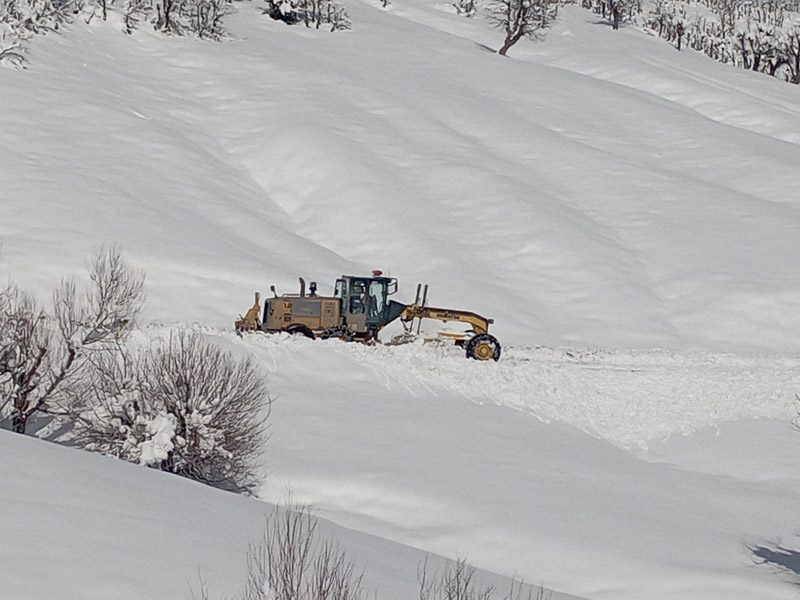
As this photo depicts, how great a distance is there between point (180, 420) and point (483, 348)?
11.1 m

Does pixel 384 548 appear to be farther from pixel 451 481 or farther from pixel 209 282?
pixel 209 282

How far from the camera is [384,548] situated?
14.2 m

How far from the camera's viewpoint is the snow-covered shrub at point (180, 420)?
18672 millimetres

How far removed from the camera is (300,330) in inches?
1090

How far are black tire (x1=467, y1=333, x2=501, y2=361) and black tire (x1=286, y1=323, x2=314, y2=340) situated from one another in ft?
14.4

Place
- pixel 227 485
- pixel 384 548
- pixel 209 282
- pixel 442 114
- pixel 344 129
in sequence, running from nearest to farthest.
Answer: pixel 384 548 → pixel 227 485 → pixel 209 282 → pixel 344 129 → pixel 442 114

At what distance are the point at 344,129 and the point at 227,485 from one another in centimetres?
3016

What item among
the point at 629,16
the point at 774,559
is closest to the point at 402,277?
the point at 774,559

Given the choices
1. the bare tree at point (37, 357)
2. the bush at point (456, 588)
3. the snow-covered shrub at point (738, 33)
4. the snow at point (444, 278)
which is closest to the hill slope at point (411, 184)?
the snow at point (444, 278)

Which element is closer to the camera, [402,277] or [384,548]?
[384,548]

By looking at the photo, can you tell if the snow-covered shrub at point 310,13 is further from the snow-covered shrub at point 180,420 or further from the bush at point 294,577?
the bush at point 294,577

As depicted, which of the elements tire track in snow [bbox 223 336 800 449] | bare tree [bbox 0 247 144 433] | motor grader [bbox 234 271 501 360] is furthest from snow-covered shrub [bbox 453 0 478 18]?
bare tree [bbox 0 247 144 433]

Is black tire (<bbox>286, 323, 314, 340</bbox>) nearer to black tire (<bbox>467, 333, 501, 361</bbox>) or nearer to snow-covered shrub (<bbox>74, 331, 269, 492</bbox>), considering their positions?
black tire (<bbox>467, 333, 501, 361</bbox>)

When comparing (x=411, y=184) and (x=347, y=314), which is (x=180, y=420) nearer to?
(x=347, y=314)
